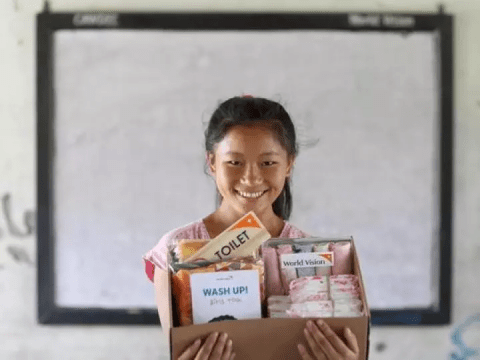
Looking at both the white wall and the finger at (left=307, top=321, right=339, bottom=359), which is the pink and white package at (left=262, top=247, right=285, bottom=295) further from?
the white wall

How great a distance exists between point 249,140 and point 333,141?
2.04ft

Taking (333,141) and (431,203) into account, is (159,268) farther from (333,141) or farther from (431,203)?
(431,203)

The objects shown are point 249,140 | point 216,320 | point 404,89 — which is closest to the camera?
point 216,320

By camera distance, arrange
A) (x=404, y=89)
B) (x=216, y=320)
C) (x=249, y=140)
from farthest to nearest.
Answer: (x=404, y=89) → (x=249, y=140) → (x=216, y=320)

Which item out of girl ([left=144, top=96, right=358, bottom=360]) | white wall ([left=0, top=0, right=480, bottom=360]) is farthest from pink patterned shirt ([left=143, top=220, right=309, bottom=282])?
white wall ([left=0, top=0, right=480, bottom=360])

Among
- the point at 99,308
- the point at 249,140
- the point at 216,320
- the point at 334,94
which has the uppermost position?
the point at 334,94

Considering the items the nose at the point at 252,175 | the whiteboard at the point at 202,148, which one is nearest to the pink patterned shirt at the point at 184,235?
the nose at the point at 252,175

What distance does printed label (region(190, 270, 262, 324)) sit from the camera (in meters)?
0.82

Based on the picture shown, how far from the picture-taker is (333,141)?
64.2 inches

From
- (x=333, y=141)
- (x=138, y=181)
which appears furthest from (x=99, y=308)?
(x=333, y=141)

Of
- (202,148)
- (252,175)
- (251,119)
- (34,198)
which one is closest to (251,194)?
(252,175)

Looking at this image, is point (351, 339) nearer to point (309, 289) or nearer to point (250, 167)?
point (309, 289)

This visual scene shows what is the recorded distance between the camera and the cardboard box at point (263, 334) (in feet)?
2.59

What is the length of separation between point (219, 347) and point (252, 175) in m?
0.36
